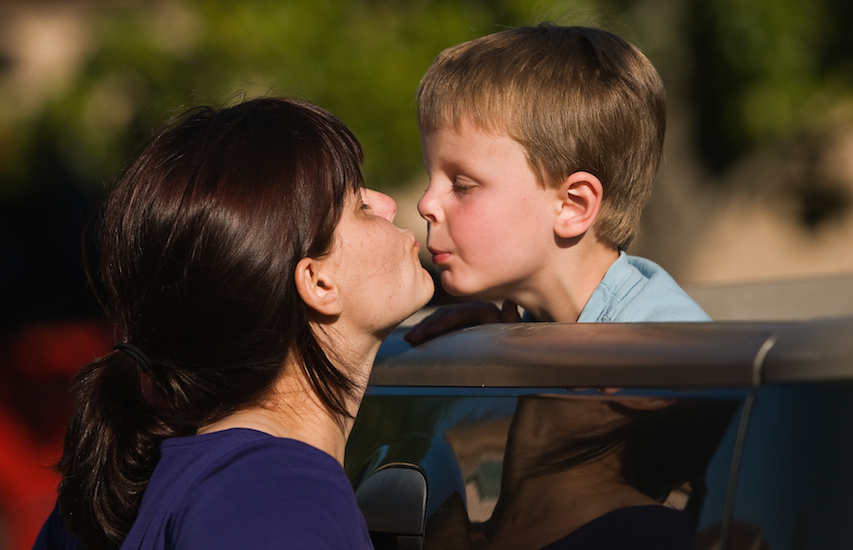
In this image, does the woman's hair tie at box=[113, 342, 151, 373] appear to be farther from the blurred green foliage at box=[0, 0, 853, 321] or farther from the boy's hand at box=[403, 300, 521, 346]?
the blurred green foliage at box=[0, 0, 853, 321]

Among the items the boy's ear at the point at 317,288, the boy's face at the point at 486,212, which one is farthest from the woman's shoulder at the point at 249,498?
the boy's face at the point at 486,212

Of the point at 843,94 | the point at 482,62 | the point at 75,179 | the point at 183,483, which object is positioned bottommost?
the point at 75,179

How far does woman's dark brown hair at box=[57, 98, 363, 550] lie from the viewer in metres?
1.44

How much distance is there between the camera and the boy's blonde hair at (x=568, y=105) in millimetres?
2279

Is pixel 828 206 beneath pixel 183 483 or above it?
beneath

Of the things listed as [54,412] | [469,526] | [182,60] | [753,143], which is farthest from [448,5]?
[469,526]

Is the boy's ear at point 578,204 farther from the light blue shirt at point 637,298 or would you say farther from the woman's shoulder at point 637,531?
the woman's shoulder at point 637,531

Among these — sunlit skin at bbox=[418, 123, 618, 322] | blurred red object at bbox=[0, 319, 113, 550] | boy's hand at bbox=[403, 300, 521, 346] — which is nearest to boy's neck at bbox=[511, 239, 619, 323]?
sunlit skin at bbox=[418, 123, 618, 322]

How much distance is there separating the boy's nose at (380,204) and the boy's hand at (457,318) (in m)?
0.24

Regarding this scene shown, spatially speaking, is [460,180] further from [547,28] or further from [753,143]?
[753,143]

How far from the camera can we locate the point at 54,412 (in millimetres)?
5215

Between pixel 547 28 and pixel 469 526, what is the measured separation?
1.58 m

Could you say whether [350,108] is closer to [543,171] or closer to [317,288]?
[543,171]

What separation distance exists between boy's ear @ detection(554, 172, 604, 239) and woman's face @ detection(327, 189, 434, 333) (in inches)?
26.4
